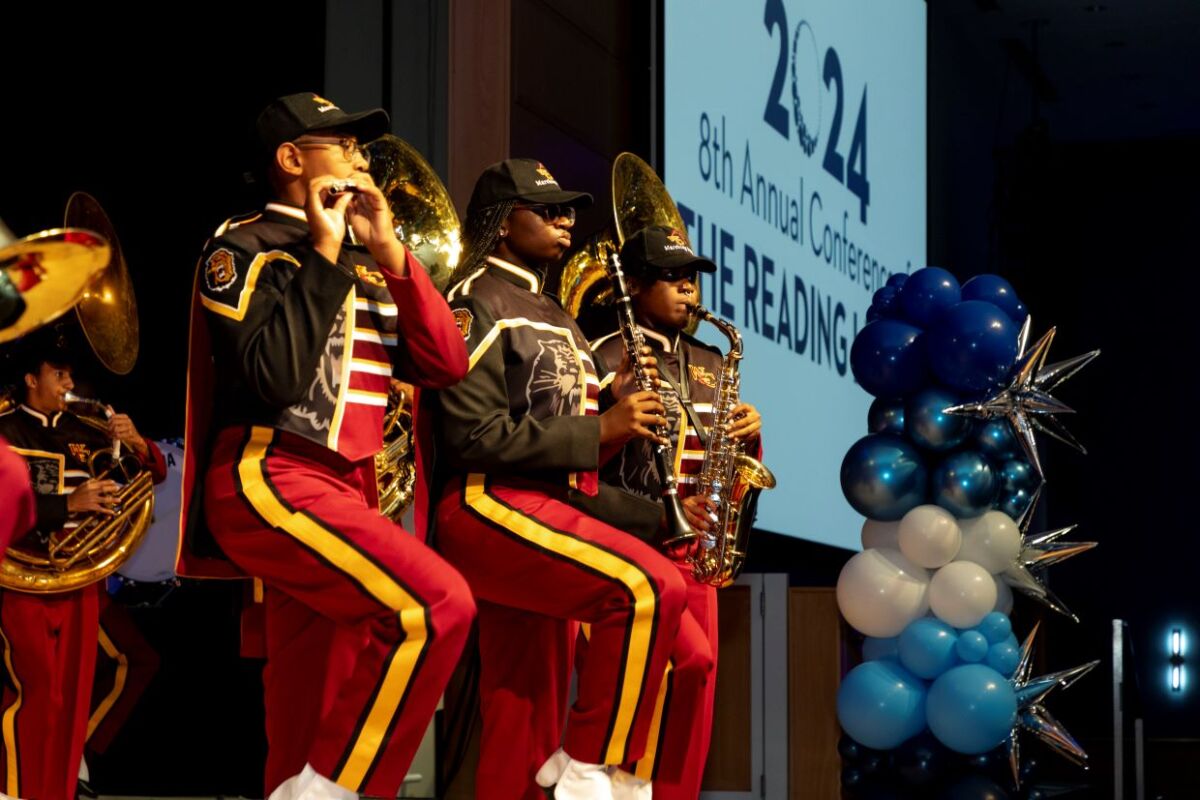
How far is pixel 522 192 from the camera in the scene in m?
3.76

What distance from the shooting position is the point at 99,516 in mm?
5309

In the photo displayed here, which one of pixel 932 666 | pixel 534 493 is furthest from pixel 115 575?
pixel 534 493

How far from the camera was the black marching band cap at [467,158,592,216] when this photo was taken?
12.4ft

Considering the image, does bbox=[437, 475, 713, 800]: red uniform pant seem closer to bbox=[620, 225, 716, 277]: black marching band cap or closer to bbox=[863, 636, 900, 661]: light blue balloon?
bbox=[620, 225, 716, 277]: black marching band cap

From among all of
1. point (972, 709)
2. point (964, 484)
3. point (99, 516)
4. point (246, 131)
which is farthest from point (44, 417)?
point (972, 709)

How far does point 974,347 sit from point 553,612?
2.06 metres

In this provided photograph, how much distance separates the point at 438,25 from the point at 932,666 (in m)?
2.35

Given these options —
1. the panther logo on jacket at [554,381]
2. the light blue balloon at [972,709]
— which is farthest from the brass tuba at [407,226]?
the light blue balloon at [972,709]

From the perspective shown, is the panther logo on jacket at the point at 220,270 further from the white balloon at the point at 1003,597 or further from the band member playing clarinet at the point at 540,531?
the white balloon at the point at 1003,597

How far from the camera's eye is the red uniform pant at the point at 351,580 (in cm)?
277

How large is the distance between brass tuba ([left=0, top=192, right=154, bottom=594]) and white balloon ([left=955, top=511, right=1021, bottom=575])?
2431 millimetres

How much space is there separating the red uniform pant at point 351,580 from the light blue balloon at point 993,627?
254 cm

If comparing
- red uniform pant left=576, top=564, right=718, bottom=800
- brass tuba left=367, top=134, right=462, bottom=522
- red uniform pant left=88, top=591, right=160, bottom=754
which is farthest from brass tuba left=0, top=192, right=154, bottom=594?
red uniform pant left=576, top=564, right=718, bottom=800

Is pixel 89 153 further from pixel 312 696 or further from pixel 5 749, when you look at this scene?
pixel 312 696
